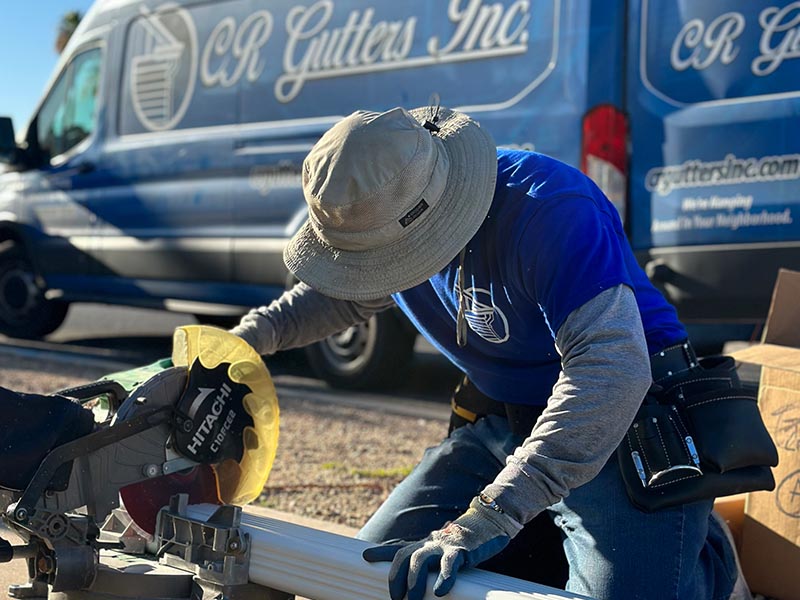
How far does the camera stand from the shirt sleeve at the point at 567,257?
212cm

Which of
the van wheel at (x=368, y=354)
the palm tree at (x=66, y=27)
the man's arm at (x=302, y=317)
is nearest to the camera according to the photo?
the man's arm at (x=302, y=317)

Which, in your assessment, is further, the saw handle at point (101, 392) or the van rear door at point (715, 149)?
the van rear door at point (715, 149)

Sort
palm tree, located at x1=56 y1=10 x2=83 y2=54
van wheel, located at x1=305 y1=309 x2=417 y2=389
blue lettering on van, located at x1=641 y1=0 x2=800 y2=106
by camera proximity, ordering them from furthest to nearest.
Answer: palm tree, located at x1=56 y1=10 x2=83 y2=54
van wheel, located at x1=305 y1=309 x2=417 y2=389
blue lettering on van, located at x1=641 y1=0 x2=800 y2=106

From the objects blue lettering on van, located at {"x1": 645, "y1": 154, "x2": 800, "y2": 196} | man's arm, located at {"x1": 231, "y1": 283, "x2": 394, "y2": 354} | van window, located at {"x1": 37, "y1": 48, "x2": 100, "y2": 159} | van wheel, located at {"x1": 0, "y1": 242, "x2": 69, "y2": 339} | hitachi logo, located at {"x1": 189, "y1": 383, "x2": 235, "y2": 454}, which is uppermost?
van window, located at {"x1": 37, "y1": 48, "x2": 100, "y2": 159}

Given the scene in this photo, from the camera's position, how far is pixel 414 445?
4922 mm

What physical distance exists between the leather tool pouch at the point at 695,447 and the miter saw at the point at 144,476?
82 cm

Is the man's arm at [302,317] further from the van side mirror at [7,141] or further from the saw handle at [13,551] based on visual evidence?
the van side mirror at [7,141]

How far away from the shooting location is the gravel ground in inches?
158

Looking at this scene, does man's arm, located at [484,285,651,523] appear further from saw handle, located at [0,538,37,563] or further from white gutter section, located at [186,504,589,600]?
saw handle, located at [0,538,37,563]

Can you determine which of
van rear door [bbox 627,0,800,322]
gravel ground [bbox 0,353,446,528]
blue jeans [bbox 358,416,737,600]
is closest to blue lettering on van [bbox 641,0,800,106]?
van rear door [bbox 627,0,800,322]

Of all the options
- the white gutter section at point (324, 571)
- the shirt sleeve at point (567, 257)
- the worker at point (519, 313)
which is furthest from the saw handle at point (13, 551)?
the shirt sleeve at point (567, 257)

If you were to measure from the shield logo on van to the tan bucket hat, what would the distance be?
16.3 feet

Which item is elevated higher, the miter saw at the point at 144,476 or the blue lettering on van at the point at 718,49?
the blue lettering on van at the point at 718,49

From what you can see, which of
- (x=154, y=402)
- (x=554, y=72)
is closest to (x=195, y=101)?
(x=554, y=72)
